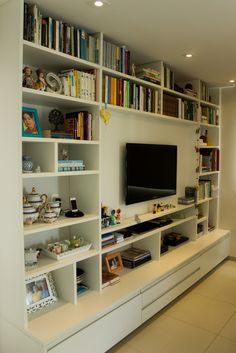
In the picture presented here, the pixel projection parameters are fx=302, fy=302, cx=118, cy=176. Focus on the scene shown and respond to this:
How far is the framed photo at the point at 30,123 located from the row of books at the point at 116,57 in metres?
0.76

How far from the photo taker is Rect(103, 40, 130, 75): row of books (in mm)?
2451

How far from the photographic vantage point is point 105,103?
241 cm

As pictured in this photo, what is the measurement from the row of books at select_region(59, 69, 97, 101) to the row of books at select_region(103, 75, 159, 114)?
0.49 feet

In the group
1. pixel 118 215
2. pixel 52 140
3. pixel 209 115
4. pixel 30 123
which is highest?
pixel 209 115

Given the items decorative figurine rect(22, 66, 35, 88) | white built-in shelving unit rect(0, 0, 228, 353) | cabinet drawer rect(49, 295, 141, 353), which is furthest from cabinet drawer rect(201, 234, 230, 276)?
decorative figurine rect(22, 66, 35, 88)

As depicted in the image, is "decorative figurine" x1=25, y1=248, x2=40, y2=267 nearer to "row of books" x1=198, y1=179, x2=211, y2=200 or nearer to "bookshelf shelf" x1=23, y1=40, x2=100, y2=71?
"bookshelf shelf" x1=23, y1=40, x2=100, y2=71

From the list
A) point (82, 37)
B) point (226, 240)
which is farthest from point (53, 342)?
point (226, 240)

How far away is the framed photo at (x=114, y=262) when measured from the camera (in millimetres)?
2792

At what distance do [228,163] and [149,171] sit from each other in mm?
1768

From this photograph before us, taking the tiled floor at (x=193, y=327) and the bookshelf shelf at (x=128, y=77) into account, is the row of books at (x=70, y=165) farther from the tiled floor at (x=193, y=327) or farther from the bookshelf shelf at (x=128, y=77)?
the tiled floor at (x=193, y=327)

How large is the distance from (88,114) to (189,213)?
2116 millimetres

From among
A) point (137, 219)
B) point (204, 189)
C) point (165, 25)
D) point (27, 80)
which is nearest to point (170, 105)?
point (165, 25)

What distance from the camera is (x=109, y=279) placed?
2562mm

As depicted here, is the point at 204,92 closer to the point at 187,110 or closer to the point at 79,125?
the point at 187,110
